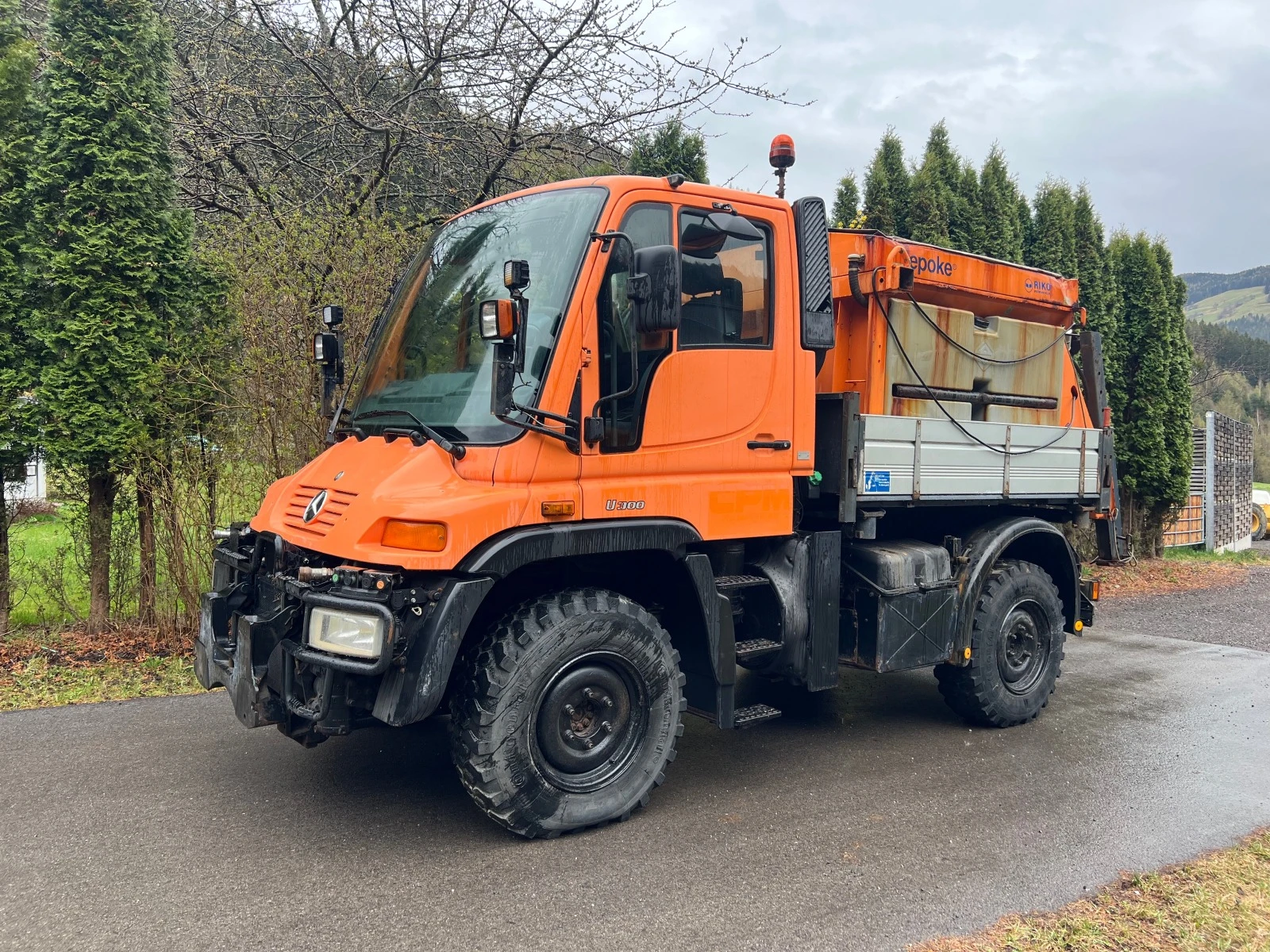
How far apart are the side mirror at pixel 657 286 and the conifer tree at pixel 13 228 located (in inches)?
187

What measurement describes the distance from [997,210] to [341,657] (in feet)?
32.7

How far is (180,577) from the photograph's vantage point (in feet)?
21.6

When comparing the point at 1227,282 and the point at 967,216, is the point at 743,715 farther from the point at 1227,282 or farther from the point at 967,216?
the point at 1227,282

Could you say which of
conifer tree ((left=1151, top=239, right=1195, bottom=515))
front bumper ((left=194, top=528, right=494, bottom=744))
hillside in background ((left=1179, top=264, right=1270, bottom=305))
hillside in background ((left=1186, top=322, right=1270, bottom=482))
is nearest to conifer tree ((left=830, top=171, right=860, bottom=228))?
conifer tree ((left=1151, top=239, right=1195, bottom=515))

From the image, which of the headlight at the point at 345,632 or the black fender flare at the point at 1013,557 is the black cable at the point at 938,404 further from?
the headlight at the point at 345,632

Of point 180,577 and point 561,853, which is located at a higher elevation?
point 180,577

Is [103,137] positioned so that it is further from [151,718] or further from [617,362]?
[617,362]

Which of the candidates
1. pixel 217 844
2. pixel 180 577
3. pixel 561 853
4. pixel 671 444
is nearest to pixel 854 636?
pixel 671 444

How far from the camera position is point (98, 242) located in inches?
242

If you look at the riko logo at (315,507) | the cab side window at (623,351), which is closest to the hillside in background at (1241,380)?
the cab side window at (623,351)

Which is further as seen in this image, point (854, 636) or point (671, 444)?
point (854, 636)

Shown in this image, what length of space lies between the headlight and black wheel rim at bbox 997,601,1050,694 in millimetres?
3807

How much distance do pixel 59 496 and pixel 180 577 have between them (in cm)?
104

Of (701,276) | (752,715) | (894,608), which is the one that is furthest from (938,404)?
(752,715)
